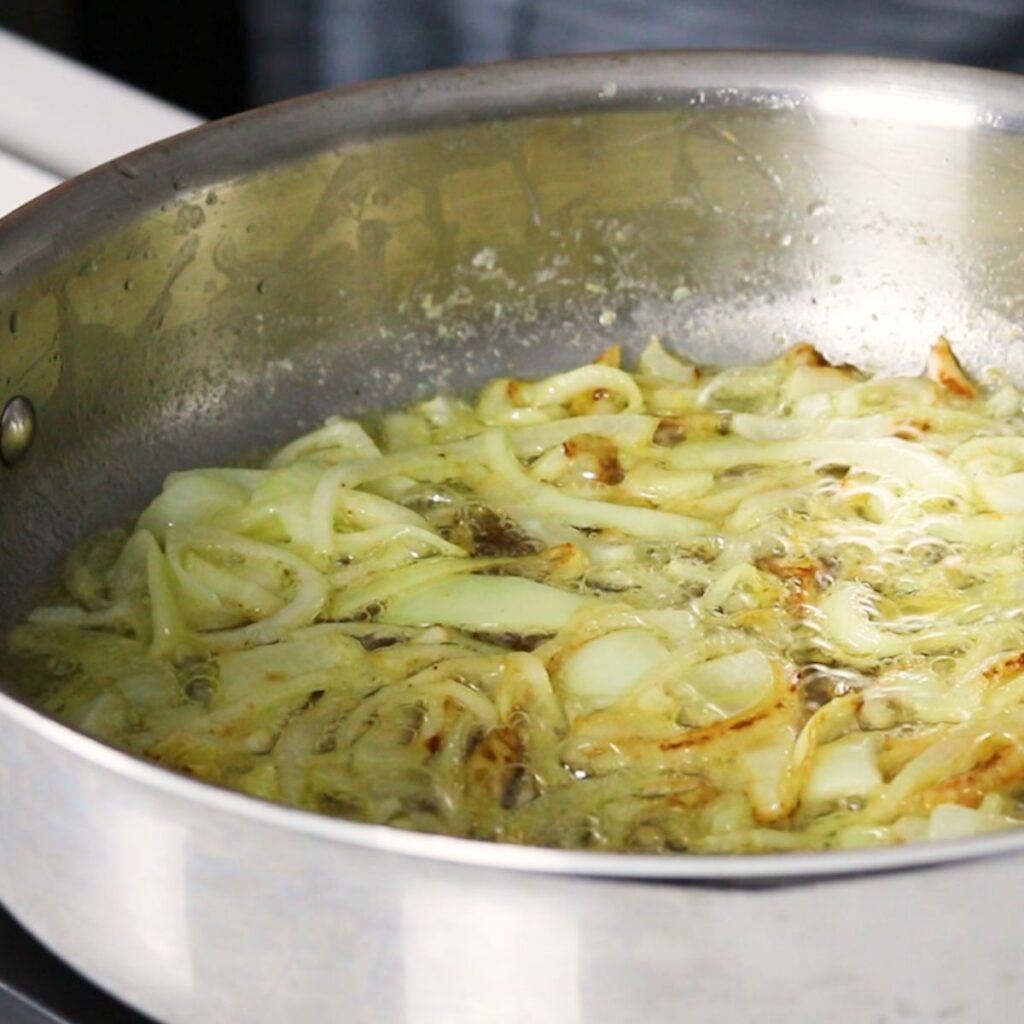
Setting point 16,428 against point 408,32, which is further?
point 408,32

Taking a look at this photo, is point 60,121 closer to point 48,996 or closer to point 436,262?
point 436,262

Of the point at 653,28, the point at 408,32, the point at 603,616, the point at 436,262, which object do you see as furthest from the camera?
the point at 408,32

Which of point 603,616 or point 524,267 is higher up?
point 524,267

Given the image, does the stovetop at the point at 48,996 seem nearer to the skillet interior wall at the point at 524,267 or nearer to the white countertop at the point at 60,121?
the skillet interior wall at the point at 524,267

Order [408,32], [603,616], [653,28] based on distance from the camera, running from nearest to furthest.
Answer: [603,616] < [653,28] < [408,32]

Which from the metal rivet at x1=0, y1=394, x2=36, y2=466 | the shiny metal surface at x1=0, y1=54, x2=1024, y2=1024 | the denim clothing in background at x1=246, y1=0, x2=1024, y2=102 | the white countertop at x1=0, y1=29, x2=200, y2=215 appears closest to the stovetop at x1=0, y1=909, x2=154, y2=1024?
the shiny metal surface at x1=0, y1=54, x2=1024, y2=1024

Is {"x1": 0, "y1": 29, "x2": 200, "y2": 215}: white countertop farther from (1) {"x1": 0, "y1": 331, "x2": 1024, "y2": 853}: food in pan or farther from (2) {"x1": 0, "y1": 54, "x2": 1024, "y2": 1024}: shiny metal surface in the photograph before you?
(1) {"x1": 0, "y1": 331, "x2": 1024, "y2": 853}: food in pan

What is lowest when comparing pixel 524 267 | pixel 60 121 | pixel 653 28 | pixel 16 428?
pixel 16 428

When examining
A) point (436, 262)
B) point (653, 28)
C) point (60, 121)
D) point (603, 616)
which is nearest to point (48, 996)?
point (603, 616)
